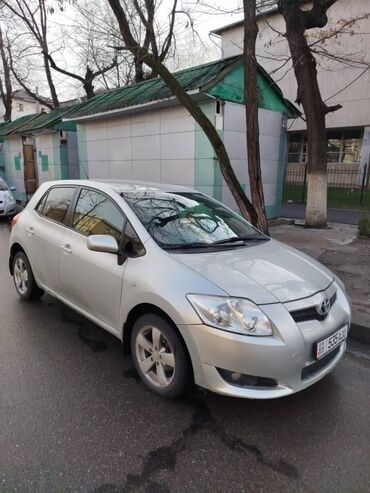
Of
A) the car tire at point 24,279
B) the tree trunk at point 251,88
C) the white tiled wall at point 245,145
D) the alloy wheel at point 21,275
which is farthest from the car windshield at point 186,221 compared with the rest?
the white tiled wall at point 245,145

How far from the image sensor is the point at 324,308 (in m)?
2.54

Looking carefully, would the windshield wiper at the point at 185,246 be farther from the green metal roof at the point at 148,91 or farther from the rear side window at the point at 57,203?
the green metal roof at the point at 148,91

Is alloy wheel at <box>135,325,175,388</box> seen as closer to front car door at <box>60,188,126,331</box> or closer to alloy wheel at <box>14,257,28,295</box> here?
front car door at <box>60,188,126,331</box>

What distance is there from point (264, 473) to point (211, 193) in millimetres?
6891

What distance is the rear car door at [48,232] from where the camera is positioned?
377cm

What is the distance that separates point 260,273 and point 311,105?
295 inches

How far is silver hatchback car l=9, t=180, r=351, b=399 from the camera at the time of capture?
90.4 inches

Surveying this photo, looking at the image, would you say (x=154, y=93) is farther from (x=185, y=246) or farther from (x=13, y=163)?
(x=13, y=163)

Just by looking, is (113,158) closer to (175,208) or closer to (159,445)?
(175,208)

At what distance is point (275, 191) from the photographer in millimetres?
10617

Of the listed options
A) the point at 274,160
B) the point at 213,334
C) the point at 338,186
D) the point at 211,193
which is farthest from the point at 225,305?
the point at 338,186

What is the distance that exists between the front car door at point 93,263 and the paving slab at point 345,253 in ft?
8.14

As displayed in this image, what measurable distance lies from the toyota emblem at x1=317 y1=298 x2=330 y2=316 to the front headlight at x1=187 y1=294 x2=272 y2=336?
0.46 meters

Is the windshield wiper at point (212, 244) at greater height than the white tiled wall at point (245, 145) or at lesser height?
lesser
